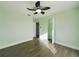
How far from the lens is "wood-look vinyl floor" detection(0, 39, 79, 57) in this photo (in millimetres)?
1735

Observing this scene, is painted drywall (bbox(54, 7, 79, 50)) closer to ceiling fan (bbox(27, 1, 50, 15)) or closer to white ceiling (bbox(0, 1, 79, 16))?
white ceiling (bbox(0, 1, 79, 16))

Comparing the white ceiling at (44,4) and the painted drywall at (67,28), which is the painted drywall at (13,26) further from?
the painted drywall at (67,28)

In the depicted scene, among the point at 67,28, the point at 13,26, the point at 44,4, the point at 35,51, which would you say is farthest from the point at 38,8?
the point at 35,51

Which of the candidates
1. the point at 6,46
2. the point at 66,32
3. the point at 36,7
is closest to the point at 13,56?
the point at 6,46

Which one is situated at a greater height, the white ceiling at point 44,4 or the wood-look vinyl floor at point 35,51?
the white ceiling at point 44,4

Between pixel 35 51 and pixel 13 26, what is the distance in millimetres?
671

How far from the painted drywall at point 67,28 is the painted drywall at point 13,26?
0.56 meters

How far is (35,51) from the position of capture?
1.81 meters

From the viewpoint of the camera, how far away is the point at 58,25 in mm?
1931

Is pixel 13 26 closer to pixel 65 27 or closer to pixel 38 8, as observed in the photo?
pixel 38 8

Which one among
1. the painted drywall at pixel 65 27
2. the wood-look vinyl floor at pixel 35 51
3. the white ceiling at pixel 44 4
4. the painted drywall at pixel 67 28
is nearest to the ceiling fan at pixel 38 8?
the white ceiling at pixel 44 4

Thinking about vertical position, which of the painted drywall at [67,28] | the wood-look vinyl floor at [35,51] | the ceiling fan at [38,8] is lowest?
the wood-look vinyl floor at [35,51]

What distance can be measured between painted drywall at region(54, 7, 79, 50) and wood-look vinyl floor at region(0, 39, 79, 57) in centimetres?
13

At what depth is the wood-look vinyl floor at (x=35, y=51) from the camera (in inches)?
68.3
